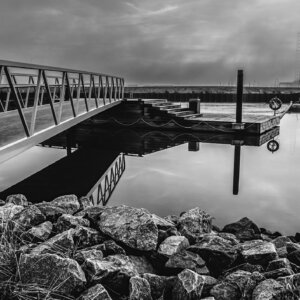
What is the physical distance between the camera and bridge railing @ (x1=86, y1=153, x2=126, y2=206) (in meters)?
7.74

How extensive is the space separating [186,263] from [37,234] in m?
1.57

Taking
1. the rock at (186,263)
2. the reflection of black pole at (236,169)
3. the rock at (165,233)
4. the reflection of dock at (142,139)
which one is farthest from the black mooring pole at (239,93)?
the rock at (186,263)

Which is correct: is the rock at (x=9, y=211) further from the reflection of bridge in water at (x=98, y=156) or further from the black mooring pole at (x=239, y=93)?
the black mooring pole at (x=239, y=93)

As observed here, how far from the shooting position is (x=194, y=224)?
4.73 meters

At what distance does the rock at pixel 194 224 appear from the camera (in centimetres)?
461

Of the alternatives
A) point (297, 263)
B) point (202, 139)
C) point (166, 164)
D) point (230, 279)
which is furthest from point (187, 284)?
point (202, 139)

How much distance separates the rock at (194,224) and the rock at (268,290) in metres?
1.36

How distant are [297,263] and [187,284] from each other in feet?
5.04

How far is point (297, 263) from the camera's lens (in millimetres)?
4012

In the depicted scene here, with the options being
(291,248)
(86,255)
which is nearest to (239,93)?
(291,248)

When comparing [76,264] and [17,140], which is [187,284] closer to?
[76,264]

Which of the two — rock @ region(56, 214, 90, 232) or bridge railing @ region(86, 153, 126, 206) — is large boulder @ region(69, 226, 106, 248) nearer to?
rock @ region(56, 214, 90, 232)

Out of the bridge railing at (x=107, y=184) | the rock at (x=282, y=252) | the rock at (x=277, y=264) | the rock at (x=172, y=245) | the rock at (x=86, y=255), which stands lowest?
the bridge railing at (x=107, y=184)

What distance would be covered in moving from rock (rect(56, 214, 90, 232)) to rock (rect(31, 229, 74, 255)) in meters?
0.46
